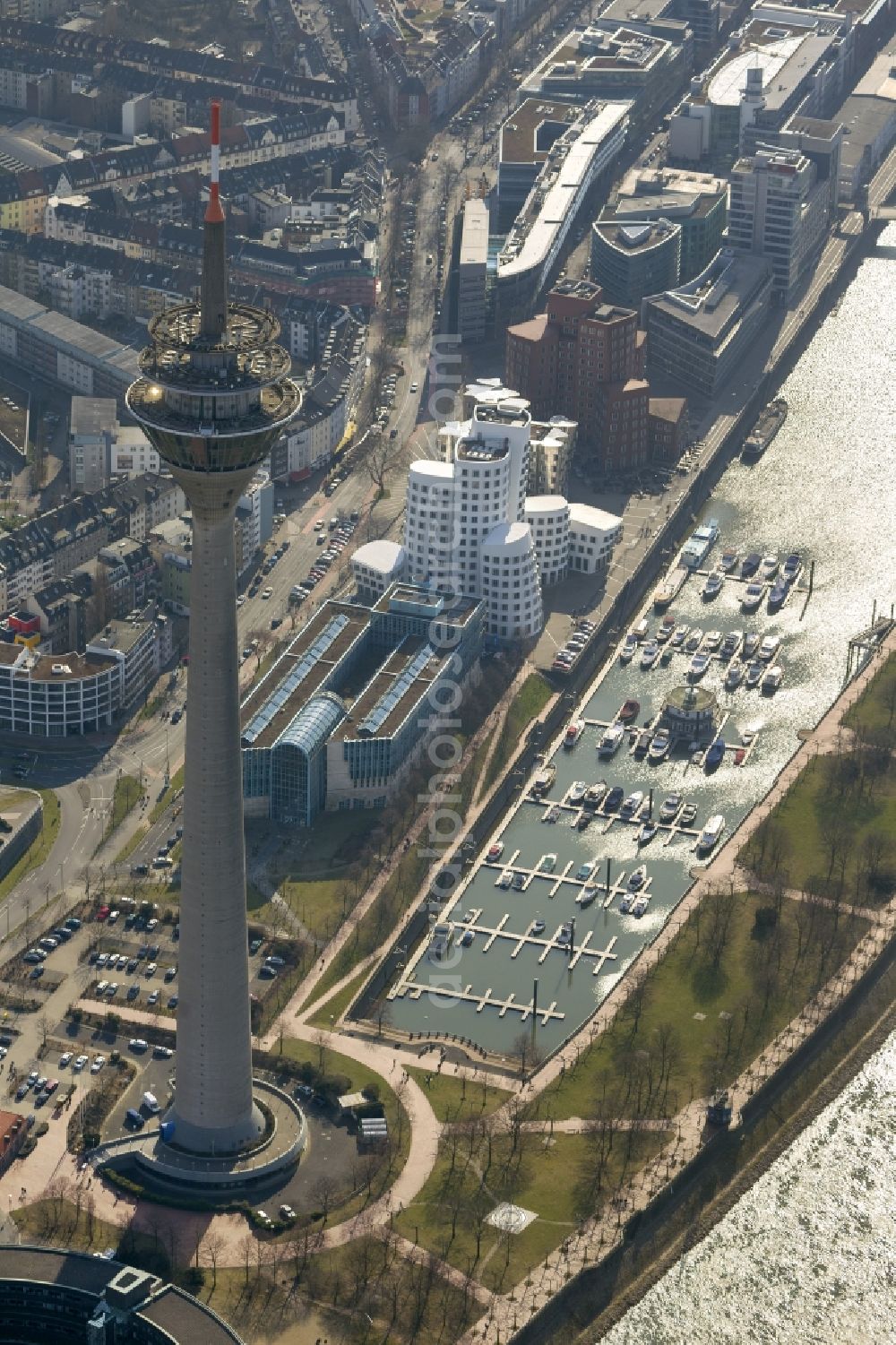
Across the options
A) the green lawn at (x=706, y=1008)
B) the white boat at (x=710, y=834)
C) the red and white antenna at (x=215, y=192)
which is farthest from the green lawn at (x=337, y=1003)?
the red and white antenna at (x=215, y=192)

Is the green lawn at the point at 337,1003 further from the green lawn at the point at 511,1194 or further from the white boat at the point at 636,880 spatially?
the white boat at the point at 636,880

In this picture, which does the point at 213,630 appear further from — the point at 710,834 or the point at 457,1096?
the point at 710,834

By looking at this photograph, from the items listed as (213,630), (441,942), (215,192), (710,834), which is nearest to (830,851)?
(710,834)

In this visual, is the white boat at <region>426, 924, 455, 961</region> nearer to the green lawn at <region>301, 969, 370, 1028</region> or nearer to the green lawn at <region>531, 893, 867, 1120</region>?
the green lawn at <region>301, 969, 370, 1028</region>

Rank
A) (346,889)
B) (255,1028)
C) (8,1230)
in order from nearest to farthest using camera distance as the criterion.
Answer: (8,1230), (255,1028), (346,889)

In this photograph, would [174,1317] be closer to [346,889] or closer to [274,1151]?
[274,1151]

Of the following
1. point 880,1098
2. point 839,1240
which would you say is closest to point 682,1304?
point 839,1240
